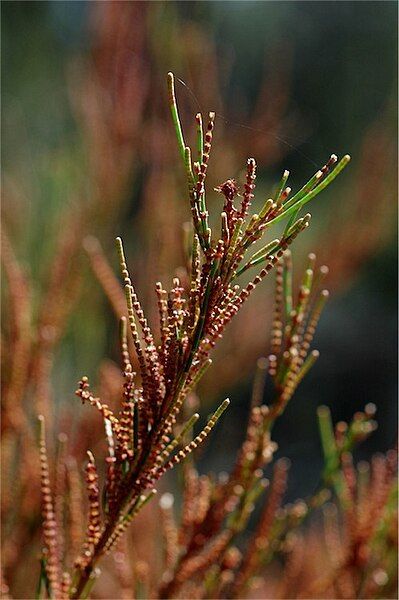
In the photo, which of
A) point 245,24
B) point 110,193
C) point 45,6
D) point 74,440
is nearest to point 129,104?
point 110,193

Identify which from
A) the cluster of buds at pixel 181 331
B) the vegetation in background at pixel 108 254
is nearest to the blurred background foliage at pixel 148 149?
the vegetation in background at pixel 108 254

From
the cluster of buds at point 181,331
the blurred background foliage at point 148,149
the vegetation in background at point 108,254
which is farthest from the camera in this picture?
the blurred background foliage at point 148,149

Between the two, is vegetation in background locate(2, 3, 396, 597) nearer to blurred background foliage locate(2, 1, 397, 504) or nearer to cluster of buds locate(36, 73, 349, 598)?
blurred background foliage locate(2, 1, 397, 504)

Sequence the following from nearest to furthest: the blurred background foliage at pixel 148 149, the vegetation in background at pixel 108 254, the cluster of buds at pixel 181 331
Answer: the cluster of buds at pixel 181 331 → the vegetation in background at pixel 108 254 → the blurred background foliage at pixel 148 149

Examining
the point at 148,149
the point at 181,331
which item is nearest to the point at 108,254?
the point at 148,149

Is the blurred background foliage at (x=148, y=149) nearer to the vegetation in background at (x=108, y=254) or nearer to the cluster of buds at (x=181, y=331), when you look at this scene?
Result: the vegetation in background at (x=108, y=254)

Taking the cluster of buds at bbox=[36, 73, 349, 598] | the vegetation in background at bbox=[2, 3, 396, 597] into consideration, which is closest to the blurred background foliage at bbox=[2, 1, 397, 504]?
the vegetation in background at bbox=[2, 3, 396, 597]

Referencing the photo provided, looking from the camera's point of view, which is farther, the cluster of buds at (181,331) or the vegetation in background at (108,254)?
the vegetation in background at (108,254)

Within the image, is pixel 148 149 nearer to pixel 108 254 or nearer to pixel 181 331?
pixel 108 254
